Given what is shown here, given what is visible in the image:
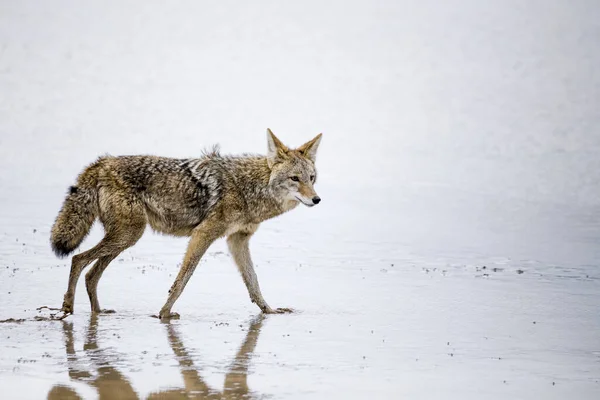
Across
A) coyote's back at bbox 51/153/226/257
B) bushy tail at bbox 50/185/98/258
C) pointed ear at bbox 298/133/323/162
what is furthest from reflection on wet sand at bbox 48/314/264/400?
pointed ear at bbox 298/133/323/162

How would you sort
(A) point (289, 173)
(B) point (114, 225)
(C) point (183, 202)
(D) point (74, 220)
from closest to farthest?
(D) point (74, 220), (B) point (114, 225), (C) point (183, 202), (A) point (289, 173)

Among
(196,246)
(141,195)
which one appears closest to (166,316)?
(196,246)

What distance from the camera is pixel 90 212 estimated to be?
31.2 ft

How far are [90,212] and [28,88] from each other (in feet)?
66.9

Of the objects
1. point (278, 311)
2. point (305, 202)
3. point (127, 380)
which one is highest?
point (305, 202)

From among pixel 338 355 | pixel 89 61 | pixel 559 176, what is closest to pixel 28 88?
pixel 89 61

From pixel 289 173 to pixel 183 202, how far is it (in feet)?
3.71

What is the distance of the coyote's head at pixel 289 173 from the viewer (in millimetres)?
10086

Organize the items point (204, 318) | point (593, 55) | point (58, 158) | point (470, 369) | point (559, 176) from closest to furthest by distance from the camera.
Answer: point (470, 369)
point (204, 318)
point (559, 176)
point (58, 158)
point (593, 55)

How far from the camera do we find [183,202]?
9922 mm

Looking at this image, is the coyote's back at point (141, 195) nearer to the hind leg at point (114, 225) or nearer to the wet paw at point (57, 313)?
the hind leg at point (114, 225)

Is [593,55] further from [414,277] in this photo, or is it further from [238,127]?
[414,277]

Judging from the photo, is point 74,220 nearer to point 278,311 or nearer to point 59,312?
point 59,312

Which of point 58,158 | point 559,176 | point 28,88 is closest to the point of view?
point 559,176
